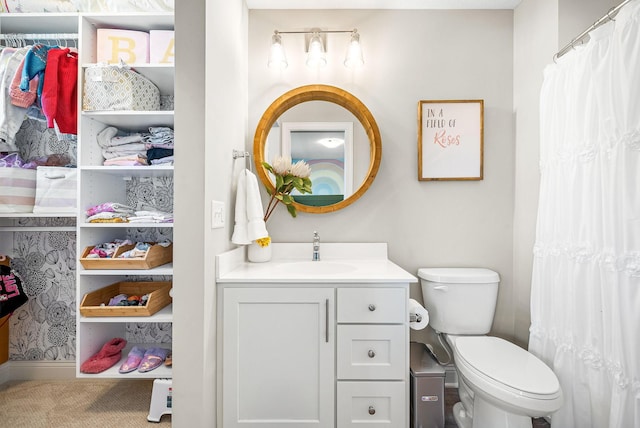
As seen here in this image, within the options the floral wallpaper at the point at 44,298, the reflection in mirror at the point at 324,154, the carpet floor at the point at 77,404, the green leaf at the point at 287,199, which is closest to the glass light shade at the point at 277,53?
the reflection in mirror at the point at 324,154

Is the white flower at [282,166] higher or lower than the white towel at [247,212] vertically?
higher

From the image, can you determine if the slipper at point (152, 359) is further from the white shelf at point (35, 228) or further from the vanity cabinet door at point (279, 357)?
the white shelf at point (35, 228)

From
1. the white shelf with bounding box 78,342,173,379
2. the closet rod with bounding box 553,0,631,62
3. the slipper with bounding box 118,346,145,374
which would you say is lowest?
the white shelf with bounding box 78,342,173,379

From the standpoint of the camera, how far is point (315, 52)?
6.57 ft

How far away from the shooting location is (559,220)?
1.53 metres

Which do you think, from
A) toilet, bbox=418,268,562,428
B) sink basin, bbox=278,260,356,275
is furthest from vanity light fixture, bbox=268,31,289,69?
toilet, bbox=418,268,562,428

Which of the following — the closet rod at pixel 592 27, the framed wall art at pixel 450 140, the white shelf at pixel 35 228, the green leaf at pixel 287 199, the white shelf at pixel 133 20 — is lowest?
the white shelf at pixel 35 228

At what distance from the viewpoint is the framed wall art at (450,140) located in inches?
81.5

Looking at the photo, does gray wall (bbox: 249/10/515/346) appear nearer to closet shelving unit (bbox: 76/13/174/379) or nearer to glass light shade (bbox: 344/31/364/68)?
glass light shade (bbox: 344/31/364/68)

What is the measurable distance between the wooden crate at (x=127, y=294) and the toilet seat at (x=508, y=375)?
1.71 m

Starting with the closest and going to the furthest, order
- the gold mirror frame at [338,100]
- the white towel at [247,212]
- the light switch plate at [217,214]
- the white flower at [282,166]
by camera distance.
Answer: the light switch plate at [217,214] < the white towel at [247,212] < the white flower at [282,166] < the gold mirror frame at [338,100]

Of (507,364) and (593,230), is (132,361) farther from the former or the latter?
(593,230)

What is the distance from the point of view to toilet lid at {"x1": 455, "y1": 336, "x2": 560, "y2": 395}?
1.28 metres

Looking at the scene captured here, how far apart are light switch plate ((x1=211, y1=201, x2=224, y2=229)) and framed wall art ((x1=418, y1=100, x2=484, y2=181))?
4.21 ft
